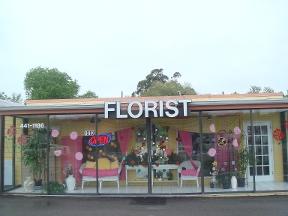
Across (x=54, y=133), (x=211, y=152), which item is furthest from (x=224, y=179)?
(x=54, y=133)

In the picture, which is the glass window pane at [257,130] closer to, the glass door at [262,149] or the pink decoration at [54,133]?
the glass door at [262,149]

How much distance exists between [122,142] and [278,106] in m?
5.01

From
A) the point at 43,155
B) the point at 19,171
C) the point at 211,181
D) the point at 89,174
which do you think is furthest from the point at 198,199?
the point at 19,171

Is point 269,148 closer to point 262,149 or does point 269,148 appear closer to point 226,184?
point 262,149

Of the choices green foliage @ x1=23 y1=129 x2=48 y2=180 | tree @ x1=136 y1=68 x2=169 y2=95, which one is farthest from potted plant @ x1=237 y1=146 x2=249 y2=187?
tree @ x1=136 y1=68 x2=169 y2=95

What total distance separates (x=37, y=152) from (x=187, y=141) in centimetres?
477

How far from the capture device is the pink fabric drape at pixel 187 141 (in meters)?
13.6

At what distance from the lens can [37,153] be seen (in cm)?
1340

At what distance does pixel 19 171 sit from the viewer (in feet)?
47.0

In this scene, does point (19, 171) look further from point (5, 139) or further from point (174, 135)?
point (174, 135)

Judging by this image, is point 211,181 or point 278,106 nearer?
point 278,106

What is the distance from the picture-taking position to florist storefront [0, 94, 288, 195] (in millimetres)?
13117

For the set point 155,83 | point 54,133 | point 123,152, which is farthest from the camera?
point 155,83

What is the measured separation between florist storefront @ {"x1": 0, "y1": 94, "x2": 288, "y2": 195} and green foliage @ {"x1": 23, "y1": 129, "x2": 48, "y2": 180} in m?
0.03
